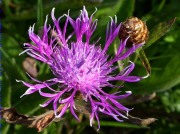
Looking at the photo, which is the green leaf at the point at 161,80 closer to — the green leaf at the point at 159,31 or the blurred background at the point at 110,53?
the blurred background at the point at 110,53

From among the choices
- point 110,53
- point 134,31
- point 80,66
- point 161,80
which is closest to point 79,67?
point 80,66

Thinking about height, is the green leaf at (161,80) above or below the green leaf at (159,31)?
below

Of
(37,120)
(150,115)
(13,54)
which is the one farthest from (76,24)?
(150,115)

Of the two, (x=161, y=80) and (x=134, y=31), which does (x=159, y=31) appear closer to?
(x=134, y=31)

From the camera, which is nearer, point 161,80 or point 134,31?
point 134,31

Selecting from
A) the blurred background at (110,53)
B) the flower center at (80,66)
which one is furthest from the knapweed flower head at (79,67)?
the blurred background at (110,53)

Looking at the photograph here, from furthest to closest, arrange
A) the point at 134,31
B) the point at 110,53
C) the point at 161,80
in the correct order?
the point at 161,80, the point at 110,53, the point at 134,31

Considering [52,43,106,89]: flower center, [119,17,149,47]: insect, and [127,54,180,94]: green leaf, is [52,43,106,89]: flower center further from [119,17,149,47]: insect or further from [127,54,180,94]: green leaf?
[127,54,180,94]: green leaf
